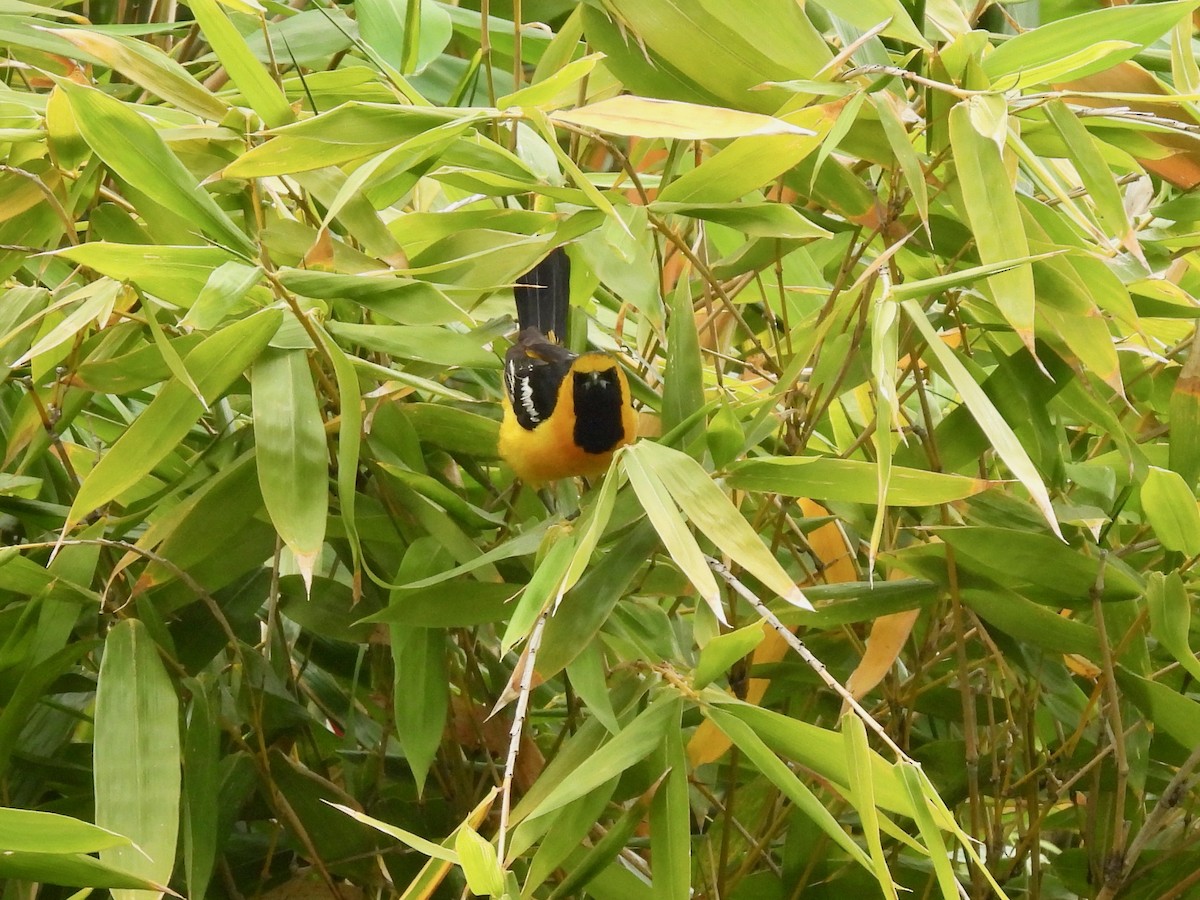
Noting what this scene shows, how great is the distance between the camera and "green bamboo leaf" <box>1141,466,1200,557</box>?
0.76m

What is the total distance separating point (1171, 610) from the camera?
0.78 metres

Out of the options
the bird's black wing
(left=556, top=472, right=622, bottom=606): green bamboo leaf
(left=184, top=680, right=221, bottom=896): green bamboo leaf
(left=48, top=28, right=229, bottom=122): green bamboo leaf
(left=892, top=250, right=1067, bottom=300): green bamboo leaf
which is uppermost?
(left=48, top=28, right=229, bottom=122): green bamboo leaf

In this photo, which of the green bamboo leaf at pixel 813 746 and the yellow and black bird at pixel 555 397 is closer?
the green bamboo leaf at pixel 813 746

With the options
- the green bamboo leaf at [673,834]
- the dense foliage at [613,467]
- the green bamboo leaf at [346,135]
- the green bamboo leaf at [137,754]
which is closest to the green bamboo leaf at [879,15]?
the dense foliage at [613,467]

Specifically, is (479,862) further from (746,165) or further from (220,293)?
(746,165)

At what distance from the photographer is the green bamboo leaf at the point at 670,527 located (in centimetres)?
60

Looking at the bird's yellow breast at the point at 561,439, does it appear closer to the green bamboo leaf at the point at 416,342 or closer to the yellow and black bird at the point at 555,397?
the yellow and black bird at the point at 555,397

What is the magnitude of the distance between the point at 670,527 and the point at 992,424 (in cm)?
20

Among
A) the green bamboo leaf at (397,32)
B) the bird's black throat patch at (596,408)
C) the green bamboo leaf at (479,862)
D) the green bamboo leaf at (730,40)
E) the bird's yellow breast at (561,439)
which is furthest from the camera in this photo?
the bird's black throat patch at (596,408)

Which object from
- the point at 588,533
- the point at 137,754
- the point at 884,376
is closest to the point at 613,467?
the point at 588,533

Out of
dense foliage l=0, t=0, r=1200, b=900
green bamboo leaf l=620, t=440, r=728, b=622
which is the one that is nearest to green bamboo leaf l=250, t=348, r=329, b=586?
dense foliage l=0, t=0, r=1200, b=900

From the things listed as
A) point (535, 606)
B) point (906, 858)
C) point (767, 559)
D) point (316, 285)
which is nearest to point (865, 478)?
point (767, 559)

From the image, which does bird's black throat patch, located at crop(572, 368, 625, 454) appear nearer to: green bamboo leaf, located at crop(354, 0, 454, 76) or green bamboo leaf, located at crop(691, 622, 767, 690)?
green bamboo leaf, located at crop(354, 0, 454, 76)

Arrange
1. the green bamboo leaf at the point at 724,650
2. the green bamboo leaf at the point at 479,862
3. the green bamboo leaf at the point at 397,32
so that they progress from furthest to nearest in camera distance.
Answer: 1. the green bamboo leaf at the point at 397,32
2. the green bamboo leaf at the point at 724,650
3. the green bamboo leaf at the point at 479,862
